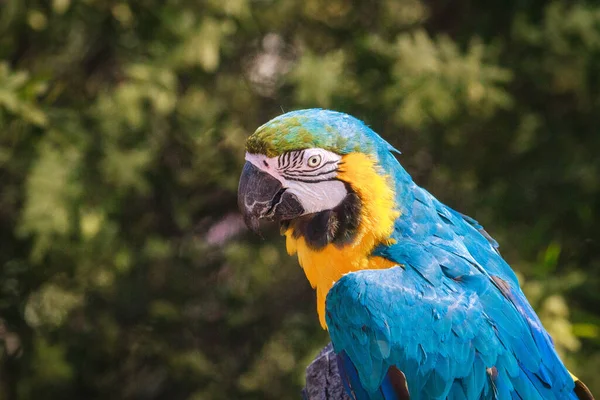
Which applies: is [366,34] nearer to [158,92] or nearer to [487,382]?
[158,92]

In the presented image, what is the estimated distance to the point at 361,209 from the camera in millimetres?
1738

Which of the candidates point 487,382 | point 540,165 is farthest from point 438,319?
point 540,165

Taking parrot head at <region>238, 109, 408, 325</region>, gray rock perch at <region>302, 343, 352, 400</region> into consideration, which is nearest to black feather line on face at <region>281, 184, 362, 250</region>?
parrot head at <region>238, 109, 408, 325</region>

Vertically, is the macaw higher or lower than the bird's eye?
lower

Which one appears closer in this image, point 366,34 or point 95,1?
point 95,1

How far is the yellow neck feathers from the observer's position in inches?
68.1

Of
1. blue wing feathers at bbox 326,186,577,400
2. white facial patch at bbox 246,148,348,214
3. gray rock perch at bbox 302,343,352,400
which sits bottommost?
gray rock perch at bbox 302,343,352,400

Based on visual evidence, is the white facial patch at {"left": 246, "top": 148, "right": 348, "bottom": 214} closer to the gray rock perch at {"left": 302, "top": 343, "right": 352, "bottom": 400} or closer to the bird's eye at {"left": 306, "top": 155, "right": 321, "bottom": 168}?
the bird's eye at {"left": 306, "top": 155, "right": 321, "bottom": 168}

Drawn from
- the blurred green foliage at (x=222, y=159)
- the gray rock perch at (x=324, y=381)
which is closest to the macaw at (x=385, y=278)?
the gray rock perch at (x=324, y=381)

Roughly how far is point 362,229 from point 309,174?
180mm

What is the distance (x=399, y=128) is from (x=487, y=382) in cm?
175

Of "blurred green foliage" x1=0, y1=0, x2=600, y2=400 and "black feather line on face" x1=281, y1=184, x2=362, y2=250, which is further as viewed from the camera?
"blurred green foliage" x1=0, y1=0, x2=600, y2=400

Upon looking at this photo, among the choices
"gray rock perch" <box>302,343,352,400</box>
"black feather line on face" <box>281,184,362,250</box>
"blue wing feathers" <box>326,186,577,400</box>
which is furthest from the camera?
"gray rock perch" <box>302,343,352,400</box>

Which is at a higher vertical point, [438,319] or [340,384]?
[438,319]
